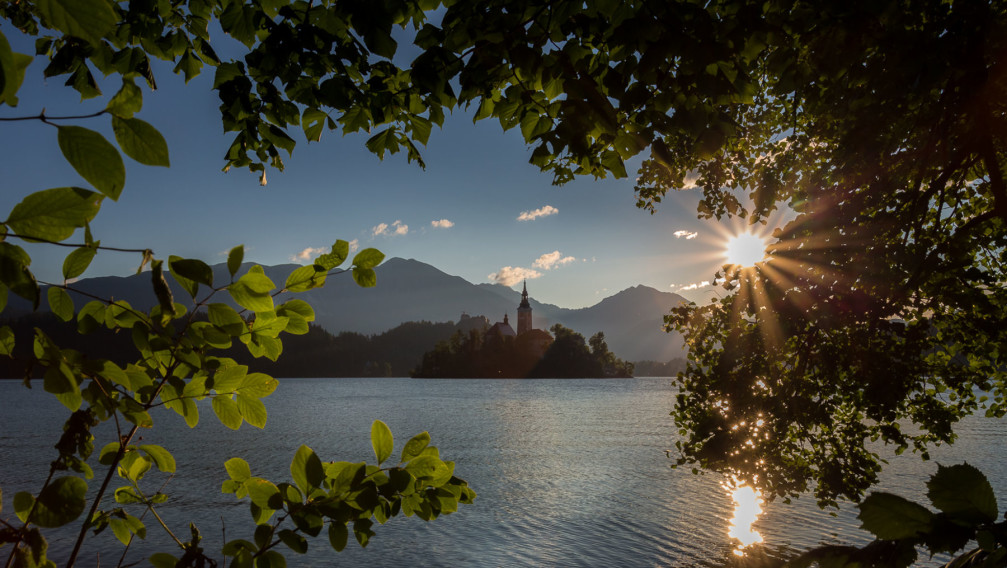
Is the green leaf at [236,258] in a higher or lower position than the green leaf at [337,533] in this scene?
higher

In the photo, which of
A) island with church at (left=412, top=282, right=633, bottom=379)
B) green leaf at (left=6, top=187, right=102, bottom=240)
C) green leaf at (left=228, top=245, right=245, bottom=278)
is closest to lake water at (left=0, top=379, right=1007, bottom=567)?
green leaf at (left=228, top=245, right=245, bottom=278)

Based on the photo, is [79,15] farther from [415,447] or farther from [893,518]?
[893,518]

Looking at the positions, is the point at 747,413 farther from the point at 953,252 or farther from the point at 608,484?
the point at 608,484

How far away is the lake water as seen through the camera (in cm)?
1862

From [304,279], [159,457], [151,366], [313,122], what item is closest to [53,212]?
[304,279]

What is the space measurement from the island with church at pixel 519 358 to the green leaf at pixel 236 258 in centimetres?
18039

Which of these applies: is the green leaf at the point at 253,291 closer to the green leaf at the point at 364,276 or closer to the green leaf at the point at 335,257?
the green leaf at the point at 335,257

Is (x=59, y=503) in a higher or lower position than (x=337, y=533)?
higher

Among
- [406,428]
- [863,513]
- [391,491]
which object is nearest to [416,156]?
[391,491]

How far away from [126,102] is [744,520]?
26.3m

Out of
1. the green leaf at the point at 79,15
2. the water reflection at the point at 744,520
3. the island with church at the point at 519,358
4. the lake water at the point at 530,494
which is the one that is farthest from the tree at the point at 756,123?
the island with church at the point at 519,358

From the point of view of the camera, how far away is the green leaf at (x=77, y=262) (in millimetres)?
1310

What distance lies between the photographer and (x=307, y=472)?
1.80 m

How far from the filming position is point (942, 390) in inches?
283
